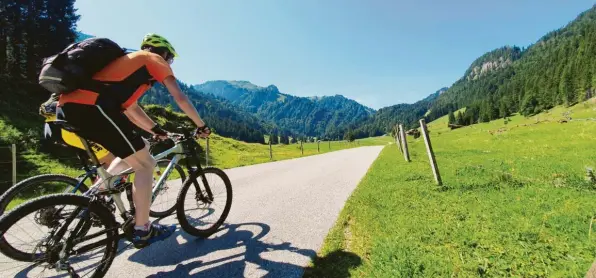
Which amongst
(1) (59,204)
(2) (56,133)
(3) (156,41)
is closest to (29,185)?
(2) (56,133)

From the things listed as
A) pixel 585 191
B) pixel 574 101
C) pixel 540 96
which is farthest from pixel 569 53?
pixel 585 191

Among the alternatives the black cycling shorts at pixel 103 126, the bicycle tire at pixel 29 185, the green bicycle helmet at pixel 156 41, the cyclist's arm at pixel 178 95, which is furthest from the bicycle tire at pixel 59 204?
the green bicycle helmet at pixel 156 41

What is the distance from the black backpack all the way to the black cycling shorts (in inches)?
8.9

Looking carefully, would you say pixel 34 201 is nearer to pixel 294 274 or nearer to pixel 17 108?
pixel 294 274

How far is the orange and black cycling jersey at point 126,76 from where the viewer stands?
3.47 metres

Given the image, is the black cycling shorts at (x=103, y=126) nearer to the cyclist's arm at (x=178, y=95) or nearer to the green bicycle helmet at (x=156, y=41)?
the cyclist's arm at (x=178, y=95)

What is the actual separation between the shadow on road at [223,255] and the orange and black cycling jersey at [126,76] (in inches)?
84.0

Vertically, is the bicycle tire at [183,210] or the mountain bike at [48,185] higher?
the mountain bike at [48,185]

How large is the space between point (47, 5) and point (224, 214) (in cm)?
5546

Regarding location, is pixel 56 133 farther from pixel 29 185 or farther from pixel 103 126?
pixel 103 126

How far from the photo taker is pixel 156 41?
4.33 meters

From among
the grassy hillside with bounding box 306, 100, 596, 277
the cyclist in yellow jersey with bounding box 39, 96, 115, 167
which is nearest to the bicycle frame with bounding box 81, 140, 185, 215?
the cyclist in yellow jersey with bounding box 39, 96, 115, 167

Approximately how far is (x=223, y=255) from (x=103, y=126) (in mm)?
2298

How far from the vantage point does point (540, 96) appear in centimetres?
12962
